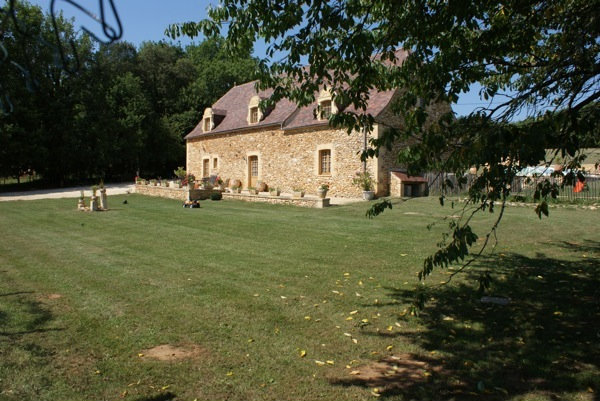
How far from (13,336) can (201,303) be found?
1.94 metres

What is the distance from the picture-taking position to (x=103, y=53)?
4294 cm

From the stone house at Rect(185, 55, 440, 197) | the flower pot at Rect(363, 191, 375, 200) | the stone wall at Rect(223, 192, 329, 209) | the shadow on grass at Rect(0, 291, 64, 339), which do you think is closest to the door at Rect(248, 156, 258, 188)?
the stone house at Rect(185, 55, 440, 197)

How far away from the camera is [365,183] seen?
20250 millimetres

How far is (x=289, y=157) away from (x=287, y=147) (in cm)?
60

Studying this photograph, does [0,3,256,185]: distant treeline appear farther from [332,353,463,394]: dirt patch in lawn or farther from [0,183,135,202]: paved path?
[332,353,463,394]: dirt patch in lawn

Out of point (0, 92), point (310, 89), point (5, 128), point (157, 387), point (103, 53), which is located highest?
point (103, 53)

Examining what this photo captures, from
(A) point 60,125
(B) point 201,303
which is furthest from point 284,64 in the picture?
(A) point 60,125

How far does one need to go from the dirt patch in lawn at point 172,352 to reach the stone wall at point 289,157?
47.9ft

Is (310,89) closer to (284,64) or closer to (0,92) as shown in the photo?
(284,64)

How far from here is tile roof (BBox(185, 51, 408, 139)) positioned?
69.1ft

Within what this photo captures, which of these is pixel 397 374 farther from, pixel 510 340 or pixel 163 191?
pixel 163 191

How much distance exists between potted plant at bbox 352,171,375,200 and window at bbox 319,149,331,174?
2342 mm

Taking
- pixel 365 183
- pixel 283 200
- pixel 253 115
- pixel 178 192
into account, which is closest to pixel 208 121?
pixel 253 115

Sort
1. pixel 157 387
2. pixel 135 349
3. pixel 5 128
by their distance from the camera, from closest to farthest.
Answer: pixel 157 387
pixel 135 349
pixel 5 128
